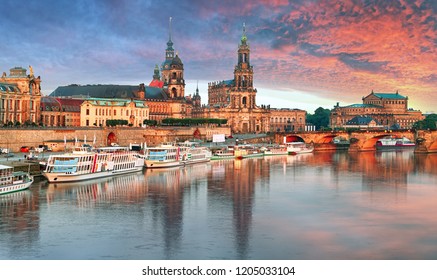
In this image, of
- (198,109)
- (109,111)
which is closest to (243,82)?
(198,109)

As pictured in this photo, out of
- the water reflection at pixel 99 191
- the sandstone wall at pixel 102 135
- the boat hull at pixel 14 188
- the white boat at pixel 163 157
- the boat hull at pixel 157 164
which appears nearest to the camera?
the water reflection at pixel 99 191

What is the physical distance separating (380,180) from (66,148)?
16147 millimetres

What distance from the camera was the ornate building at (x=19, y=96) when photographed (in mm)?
37219

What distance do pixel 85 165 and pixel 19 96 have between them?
49.2 ft

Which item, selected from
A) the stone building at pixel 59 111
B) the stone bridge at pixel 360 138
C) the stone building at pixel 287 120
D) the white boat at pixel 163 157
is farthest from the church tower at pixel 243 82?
the white boat at pixel 163 157

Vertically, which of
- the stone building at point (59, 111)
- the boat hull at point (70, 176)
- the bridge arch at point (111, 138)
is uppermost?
the stone building at point (59, 111)

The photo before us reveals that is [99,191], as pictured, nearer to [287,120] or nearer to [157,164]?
[157,164]

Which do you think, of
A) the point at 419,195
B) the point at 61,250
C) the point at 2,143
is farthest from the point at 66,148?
the point at 61,250

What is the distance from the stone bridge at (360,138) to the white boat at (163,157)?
21.5 m

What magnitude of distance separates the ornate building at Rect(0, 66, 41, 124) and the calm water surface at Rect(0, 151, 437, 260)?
42.3 ft

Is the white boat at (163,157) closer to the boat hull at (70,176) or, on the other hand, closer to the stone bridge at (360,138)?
the boat hull at (70,176)

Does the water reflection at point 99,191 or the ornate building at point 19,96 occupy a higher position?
the ornate building at point 19,96

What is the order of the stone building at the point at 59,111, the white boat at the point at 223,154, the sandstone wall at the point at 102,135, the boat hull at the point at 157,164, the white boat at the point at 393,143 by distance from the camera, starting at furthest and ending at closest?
the white boat at the point at 393,143, the stone building at the point at 59,111, the white boat at the point at 223,154, the sandstone wall at the point at 102,135, the boat hull at the point at 157,164

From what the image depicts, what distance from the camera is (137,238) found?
14.9m
